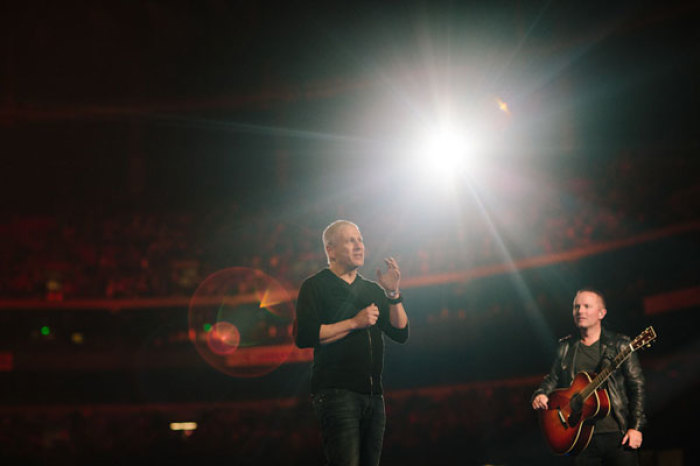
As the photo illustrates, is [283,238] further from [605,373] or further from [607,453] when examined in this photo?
[607,453]

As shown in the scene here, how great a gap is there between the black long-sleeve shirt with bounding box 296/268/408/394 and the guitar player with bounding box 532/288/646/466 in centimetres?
132

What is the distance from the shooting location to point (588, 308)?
3.88 meters

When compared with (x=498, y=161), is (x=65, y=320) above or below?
below

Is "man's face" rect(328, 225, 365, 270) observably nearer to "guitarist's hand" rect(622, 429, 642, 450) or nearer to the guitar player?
the guitar player

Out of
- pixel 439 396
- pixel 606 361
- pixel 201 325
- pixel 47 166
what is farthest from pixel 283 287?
pixel 606 361

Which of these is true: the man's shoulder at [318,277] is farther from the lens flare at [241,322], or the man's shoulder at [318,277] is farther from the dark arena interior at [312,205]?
the lens flare at [241,322]

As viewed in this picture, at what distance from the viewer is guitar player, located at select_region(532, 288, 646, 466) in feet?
12.0

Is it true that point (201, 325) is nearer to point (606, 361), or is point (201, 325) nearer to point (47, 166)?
point (47, 166)

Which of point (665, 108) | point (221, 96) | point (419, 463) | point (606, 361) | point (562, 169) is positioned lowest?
point (419, 463)

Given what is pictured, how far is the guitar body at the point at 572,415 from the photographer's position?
374 cm

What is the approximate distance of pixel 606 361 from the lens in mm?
3801

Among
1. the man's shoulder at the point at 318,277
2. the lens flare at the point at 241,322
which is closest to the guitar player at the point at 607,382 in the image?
the man's shoulder at the point at 318,277

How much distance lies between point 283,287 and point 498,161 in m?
5.00

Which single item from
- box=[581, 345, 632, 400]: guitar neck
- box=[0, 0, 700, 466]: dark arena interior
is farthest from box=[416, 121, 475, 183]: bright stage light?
box=[581, 345, 632, 400]: guitar neck
